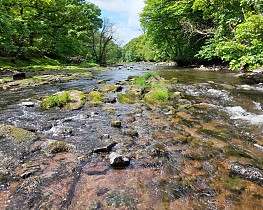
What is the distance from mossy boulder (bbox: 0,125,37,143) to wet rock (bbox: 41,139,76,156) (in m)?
0.54

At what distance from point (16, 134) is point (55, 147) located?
125 centimetres

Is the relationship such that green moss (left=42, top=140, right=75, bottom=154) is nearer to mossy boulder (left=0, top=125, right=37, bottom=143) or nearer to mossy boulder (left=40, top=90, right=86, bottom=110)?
mossy boulder (left=0, top=125, right=37, bottom=143)

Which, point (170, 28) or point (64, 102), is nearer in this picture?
point (64, 102)

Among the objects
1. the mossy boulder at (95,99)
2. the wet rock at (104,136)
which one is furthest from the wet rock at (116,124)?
the mossy boulder at (95,99)

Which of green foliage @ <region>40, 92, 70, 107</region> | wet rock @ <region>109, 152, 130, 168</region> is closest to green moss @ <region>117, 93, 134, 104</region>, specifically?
→ green foliage @ <region>40, 92, 70, 107</region>

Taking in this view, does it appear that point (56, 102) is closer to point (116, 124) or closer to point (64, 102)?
point (64, 102)

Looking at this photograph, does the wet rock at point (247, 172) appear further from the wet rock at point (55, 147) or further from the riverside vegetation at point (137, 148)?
the wet rock at point (55, 147)

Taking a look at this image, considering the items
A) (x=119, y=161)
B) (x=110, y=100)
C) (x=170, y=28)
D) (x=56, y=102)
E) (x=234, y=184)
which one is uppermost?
(x=170, y=28)

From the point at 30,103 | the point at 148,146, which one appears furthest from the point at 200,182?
the point at 30,103

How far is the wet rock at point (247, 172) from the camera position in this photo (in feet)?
12.3

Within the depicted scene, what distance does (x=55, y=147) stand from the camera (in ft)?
15.3

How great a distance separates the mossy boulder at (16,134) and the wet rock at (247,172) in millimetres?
4341

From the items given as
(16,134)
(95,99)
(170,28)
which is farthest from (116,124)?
(170,28)

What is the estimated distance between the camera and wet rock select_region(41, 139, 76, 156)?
460cm
